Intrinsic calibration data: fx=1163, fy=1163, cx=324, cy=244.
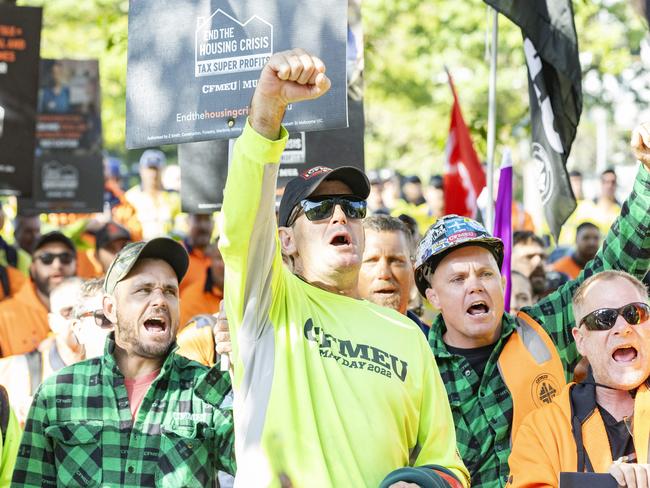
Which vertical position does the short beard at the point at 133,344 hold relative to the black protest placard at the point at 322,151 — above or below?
below

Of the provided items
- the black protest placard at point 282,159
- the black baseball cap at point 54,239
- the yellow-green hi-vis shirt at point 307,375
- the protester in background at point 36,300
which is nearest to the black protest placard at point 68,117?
the black baseball cap at point 54,239

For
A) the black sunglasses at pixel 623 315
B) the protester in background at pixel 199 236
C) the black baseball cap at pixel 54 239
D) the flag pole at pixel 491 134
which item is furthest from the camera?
the protester in background at pixel 199 236

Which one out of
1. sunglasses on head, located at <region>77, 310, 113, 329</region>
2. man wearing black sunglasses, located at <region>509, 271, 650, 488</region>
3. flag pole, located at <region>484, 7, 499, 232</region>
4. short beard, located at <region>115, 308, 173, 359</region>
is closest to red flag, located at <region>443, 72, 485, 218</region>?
flag pole, located at <region>484, 7, 499, 232</region>

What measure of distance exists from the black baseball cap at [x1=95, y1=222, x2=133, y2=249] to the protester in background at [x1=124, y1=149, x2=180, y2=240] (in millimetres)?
1386

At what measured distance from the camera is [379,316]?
12.4ft

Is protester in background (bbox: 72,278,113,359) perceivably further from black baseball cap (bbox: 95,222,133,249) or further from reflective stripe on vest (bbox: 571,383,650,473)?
black baseball cap (bbox: 95,222,133,249)

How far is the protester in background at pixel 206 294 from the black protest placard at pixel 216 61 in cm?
364

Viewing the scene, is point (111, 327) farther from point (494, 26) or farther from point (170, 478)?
point (494, 26)

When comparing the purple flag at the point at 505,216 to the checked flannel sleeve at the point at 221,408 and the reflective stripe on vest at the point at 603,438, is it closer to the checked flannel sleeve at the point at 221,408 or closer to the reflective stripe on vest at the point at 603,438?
the reflective stripe on vest at the point at 603,438

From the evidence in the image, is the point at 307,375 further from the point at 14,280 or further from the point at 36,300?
the point at 14,280

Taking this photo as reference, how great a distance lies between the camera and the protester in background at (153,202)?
12203 mm

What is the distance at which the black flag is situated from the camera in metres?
6.41

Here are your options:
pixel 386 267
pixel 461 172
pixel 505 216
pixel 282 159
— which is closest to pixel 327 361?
pixel 386 267

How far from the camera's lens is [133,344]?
4836 millimetres
